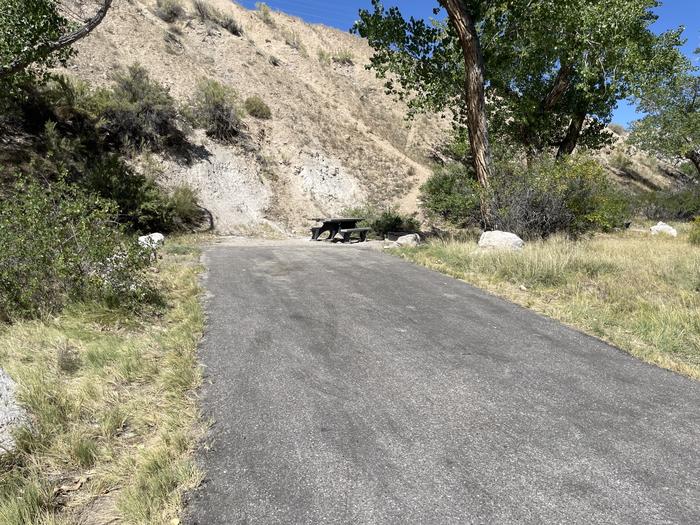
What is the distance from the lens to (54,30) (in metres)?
8.94

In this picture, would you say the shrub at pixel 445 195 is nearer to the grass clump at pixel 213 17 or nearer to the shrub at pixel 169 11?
the grass clump at pixel 213 17

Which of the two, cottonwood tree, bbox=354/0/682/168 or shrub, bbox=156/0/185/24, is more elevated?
shrub, bbox=156/0/185/24

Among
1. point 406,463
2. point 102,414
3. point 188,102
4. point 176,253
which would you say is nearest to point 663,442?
point 406,463

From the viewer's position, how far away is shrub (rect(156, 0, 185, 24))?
25484 millimetres

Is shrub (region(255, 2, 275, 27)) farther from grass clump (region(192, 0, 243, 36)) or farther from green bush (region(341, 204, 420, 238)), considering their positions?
green bush (region(341, 204, 420, 238))

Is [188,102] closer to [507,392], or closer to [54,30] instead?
[54,30]

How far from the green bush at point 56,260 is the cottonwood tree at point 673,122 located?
28.7 meters

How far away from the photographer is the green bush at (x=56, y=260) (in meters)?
4.52

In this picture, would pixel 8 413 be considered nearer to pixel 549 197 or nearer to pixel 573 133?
pixel 549 197

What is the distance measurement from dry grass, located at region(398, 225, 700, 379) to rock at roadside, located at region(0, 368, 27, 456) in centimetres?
541

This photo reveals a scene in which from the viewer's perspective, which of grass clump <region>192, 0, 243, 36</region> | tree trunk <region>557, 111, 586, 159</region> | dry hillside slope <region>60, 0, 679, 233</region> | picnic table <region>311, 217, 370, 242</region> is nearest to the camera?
picnic table <region>311, 217, 370, 242</region>

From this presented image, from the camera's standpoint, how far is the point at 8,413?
2.54 m

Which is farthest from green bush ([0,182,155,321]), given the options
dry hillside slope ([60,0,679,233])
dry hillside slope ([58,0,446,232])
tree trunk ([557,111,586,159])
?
tree trunk ([557,111,586,159])

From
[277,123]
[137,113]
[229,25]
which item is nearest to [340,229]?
[137,113]
